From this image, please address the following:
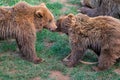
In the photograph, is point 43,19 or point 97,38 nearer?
point 97,38

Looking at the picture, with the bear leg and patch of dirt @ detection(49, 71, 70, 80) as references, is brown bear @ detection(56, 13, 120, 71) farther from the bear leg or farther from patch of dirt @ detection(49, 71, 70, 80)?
patch of dirt @ detection(49, 71, 70, 80)

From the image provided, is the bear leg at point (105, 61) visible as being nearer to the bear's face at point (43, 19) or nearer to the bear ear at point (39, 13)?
the bear's face at point (43, 19)

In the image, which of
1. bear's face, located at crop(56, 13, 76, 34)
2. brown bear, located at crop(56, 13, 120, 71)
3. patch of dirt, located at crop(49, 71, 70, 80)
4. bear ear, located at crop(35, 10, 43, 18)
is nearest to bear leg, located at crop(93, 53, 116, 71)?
brown bear, located at crop(56, 13, 120, 71)

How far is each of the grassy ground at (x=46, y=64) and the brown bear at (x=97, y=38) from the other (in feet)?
0.67

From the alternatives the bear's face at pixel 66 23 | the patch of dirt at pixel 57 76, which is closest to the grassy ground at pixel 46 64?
the patch of dirt at pixel 57 76

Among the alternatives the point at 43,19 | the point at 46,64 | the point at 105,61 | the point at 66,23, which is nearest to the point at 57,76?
the point at 46,64

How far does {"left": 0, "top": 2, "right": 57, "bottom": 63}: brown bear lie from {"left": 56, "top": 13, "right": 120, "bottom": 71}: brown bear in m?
0.75

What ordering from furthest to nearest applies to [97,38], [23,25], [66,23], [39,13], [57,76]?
[66,23], [39,13], [23,25], [97,38], [57,76]

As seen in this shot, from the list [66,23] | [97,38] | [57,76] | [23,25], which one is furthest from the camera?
[66,23]

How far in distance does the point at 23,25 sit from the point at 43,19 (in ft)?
1.86

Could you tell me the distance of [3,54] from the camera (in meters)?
7.36

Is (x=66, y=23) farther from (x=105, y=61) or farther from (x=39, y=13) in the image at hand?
(x=105, y=61)

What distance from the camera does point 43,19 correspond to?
285 inches

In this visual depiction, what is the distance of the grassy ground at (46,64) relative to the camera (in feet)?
21.4
